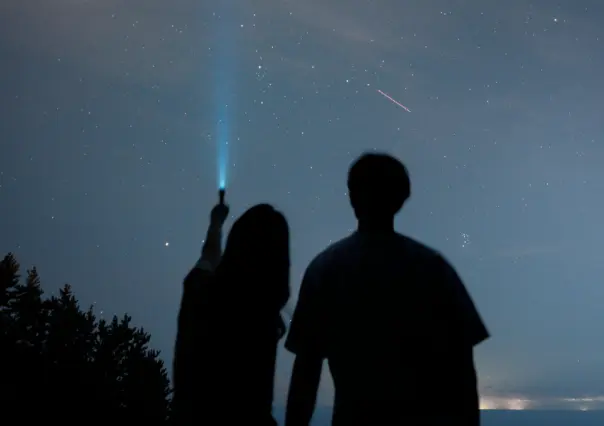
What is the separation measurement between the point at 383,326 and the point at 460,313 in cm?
33

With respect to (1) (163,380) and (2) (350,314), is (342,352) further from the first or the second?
(1) (163,380)

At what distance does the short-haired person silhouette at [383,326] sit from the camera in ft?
7.97

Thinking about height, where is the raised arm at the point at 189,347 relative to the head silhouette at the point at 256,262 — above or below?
below

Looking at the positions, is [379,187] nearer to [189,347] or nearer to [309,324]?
[309,324]

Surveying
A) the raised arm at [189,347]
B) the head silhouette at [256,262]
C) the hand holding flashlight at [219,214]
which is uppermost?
the hand holding flashlight at [219,214]

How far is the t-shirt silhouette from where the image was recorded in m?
2.43

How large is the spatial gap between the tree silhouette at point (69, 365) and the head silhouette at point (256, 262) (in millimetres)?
13964

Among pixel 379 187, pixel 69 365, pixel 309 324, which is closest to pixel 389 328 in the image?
pixel 309 324

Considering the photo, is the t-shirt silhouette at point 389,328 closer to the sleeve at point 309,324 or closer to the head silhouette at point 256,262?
the sleeve at point 309,324

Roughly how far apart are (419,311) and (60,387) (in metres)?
18.8

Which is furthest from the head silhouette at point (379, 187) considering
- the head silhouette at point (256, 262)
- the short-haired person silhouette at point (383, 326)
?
the head silhouette at point (256, 262)

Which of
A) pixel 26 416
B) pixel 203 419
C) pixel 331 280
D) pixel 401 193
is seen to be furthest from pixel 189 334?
pixel 26 416

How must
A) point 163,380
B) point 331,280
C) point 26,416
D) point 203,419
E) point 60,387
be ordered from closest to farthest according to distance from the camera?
point 331,280
point 203,419
point 26,416
point 60,387
point 163,380

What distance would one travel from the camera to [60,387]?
18.9 meters
